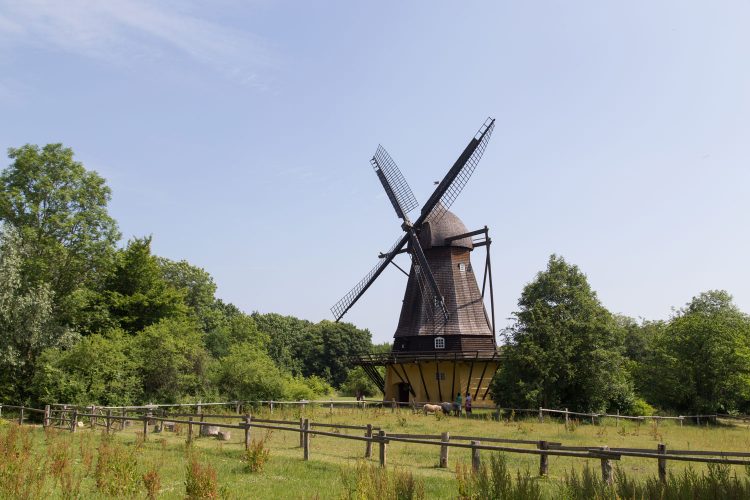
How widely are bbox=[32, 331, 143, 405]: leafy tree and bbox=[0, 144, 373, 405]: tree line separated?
44 millimetres

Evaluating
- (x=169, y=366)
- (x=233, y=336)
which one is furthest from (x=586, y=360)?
(x=233, y=336)

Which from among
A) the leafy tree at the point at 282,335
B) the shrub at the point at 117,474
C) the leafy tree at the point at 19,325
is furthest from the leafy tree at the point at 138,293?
the leafy tree at the point at 282,335

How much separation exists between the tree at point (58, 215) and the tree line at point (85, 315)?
0.05 metres

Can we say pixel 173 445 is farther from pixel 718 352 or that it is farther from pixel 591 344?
pixel 718 352

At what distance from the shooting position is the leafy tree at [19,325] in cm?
2655

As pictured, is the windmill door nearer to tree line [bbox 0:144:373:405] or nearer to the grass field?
tree line [bbox 0:144:373:405]

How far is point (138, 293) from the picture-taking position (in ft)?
112

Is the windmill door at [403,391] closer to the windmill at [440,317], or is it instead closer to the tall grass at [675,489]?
the windmill at [440,317]

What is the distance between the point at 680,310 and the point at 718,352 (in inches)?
1198

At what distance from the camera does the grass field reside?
9.40 meters

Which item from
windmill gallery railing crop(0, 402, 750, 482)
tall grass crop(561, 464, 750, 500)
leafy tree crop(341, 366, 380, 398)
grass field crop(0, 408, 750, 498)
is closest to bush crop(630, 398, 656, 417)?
grass field crop(0, 408, 750, 498)

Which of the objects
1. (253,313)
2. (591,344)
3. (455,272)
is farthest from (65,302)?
(253,313)

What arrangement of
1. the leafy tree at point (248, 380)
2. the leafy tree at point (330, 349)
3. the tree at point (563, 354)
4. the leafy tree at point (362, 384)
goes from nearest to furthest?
the tree at point (563, 354), the leafy tree at point (248, 380), the leafy tree at point (362, 384), the leafy tree at point (330, 349)

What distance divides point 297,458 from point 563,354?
56.2 feet
